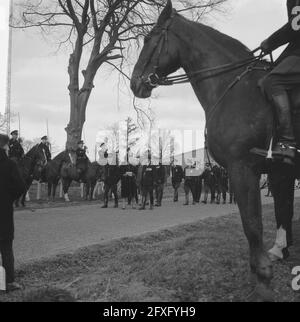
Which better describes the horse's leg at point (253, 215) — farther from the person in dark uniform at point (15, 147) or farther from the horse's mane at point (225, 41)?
the person in dark uniform at point (15, 147)

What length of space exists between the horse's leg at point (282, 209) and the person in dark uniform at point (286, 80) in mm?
1502

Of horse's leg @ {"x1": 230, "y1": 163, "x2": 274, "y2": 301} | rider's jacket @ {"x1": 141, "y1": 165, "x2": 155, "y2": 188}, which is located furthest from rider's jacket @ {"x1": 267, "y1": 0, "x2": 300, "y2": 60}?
rider's jacket @ {"x1": 141, "y1": 165, "x2": 155, "y2": 188}

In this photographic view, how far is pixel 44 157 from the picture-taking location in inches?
713

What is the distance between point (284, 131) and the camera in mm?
5215

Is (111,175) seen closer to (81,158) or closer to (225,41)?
(81,158)

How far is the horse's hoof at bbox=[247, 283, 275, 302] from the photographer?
507 centimetres

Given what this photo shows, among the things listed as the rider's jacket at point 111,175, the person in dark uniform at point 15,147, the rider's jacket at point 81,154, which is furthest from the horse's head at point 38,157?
the rider's jacket at point 81,154

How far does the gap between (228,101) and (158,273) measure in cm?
238

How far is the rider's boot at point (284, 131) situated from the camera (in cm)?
517

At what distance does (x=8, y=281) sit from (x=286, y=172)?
3808 mm

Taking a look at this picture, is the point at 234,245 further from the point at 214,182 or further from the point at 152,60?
the point at 214,182

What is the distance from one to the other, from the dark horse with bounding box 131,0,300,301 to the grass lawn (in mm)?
545

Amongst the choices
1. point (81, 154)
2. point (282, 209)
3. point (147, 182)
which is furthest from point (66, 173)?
point (282, 209)

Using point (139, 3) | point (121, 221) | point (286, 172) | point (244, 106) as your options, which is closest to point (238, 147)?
point (244, 106)
